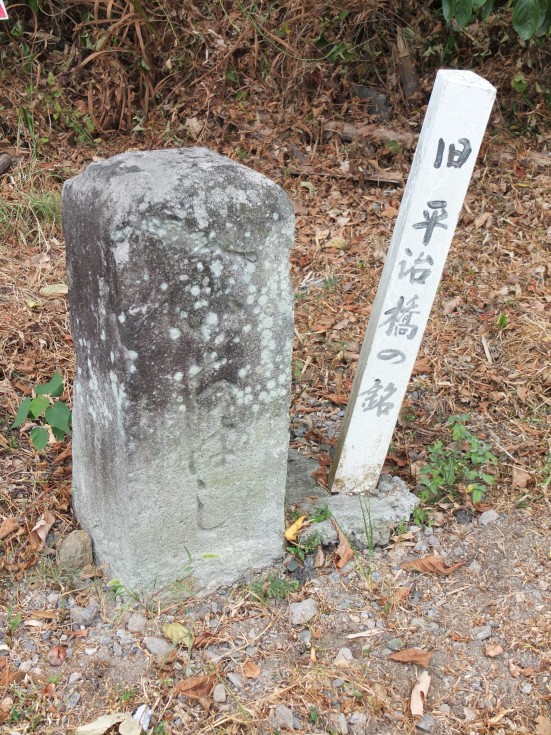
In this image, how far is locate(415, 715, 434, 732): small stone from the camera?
7.26ft

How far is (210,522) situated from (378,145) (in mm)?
3838

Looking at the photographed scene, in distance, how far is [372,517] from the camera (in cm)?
288

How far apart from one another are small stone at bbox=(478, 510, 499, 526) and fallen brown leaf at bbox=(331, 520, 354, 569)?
58 cm

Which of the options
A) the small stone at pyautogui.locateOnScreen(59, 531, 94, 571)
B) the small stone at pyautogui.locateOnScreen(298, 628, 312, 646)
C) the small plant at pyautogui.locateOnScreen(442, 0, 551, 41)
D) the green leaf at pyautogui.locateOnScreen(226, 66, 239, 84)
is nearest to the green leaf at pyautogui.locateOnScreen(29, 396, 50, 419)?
the small stone at pyautogui.locateOnScreen(59, 531, 94, 571)

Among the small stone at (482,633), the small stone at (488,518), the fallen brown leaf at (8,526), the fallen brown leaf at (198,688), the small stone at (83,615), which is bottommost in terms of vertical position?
the small stone at (83,615)

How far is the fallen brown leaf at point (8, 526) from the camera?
2.72 m

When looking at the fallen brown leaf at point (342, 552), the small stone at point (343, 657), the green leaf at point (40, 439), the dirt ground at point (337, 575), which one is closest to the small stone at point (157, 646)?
the dirt ground at point (337, 575)

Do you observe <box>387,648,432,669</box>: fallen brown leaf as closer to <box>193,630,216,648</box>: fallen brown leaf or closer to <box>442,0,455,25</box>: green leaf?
<box>193,630,216,648</box>: fallen brown leaf

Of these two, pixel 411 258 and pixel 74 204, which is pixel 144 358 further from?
pixel 411 258

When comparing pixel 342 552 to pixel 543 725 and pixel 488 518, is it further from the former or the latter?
pixel 543 725

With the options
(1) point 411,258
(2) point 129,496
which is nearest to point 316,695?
(2) point 129,496

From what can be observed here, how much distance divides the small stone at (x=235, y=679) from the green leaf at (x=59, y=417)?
1120 mm

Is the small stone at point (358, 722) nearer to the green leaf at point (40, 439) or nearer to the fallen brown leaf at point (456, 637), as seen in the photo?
the fallen brown leaf at point (456, 637)

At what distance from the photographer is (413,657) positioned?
239 cm
